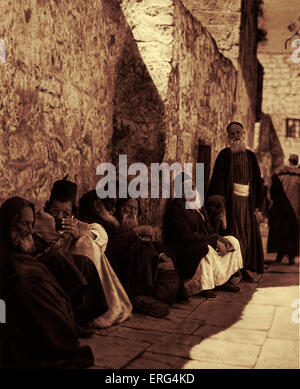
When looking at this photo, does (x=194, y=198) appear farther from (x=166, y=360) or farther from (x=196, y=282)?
(x=166, y=360)

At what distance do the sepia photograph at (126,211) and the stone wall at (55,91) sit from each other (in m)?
0.01

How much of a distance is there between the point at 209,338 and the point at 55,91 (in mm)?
2097

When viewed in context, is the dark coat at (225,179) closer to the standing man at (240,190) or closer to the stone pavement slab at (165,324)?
the standing man at (240,190)

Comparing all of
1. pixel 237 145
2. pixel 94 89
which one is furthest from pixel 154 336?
pixel 237 145

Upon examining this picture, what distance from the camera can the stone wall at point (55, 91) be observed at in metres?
3.53

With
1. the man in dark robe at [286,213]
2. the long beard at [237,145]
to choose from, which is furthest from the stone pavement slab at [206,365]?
the man in dark robe at [286,213]

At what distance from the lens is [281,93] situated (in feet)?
55.8

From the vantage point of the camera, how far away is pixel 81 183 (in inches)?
179

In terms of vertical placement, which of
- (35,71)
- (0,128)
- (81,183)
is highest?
(35,71)

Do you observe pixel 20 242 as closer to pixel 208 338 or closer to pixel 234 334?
pixel 208 338

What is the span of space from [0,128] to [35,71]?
2.00 feet

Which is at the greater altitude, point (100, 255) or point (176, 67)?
point (176, 67)

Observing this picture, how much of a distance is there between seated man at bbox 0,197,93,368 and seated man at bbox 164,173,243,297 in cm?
208
